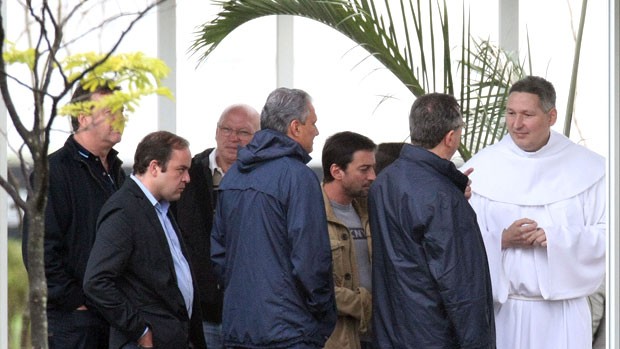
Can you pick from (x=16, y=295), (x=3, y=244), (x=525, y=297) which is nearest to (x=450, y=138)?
(x=525, y=297)

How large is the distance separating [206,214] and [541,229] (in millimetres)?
1369

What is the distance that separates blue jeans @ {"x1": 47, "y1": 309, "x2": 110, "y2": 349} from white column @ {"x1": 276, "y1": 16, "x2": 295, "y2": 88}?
8.87ft

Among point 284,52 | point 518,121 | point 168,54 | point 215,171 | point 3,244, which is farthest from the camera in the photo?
point 284,52

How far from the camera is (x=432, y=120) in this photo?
436 cm

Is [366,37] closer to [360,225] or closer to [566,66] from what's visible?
[360,225]

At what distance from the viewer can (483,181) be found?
5.03 meters

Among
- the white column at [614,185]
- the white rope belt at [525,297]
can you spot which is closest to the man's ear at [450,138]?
the white column at [614,185]

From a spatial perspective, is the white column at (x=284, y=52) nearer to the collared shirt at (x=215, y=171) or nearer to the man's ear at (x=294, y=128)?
the collared shirt at (x=215, y=171)

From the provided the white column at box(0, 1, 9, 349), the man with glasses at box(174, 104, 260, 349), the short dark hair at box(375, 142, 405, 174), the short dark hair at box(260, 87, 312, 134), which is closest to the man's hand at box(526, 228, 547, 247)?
the short dark hair at box(375, 142, 405, 174)

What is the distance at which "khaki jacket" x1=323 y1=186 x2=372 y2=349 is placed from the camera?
4527 mm

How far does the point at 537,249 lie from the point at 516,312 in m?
0.26

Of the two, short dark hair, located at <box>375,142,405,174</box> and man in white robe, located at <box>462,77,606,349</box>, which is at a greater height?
short dark hair, located at <box>375,142,405,174</box>

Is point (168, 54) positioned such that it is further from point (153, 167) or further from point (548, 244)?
point (548, 244)

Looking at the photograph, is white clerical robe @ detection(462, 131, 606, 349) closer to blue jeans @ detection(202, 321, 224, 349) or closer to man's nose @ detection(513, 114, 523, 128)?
man's nose @ detection(513, 114, 523, 128)
